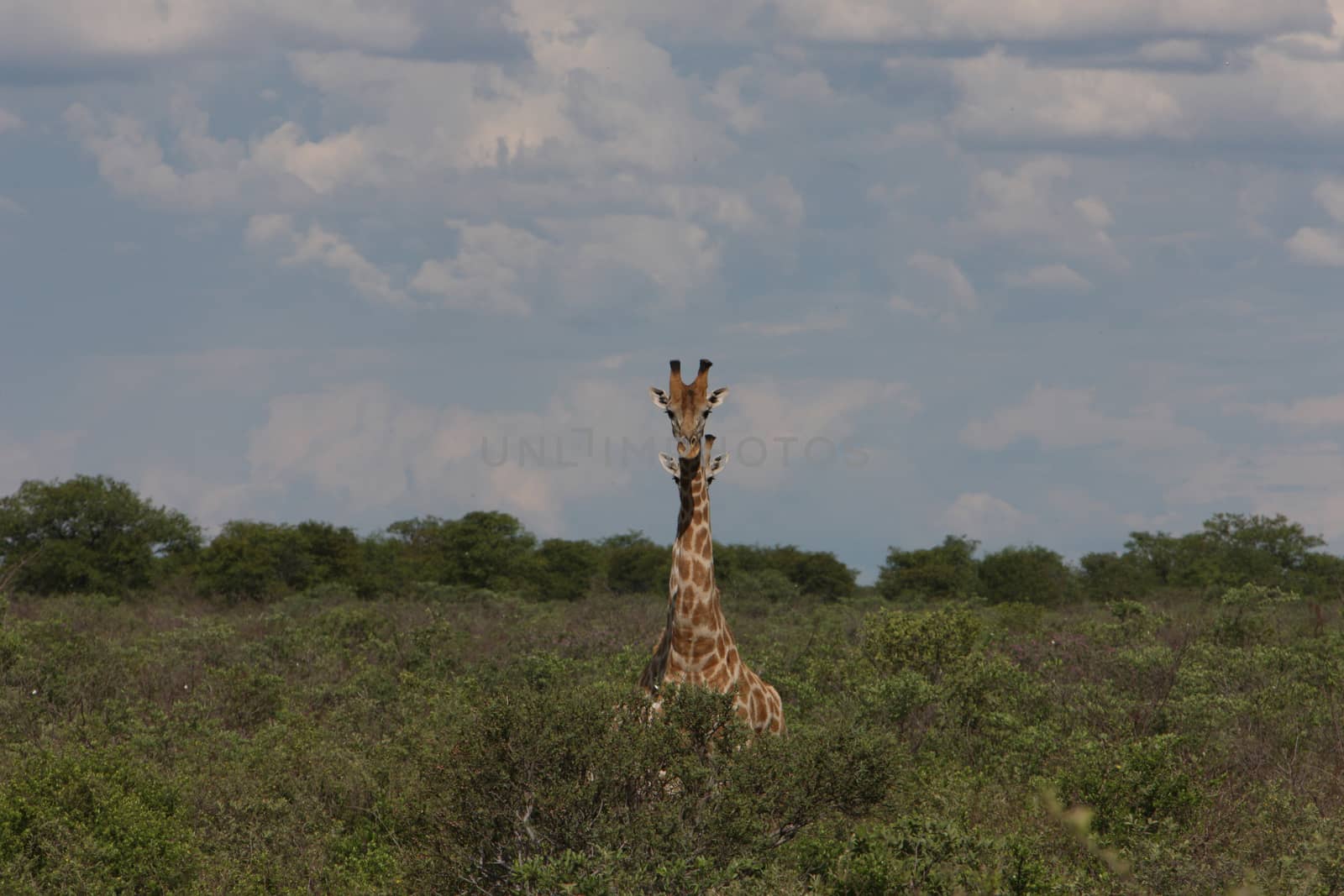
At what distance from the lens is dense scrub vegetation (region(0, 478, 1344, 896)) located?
8328 mm

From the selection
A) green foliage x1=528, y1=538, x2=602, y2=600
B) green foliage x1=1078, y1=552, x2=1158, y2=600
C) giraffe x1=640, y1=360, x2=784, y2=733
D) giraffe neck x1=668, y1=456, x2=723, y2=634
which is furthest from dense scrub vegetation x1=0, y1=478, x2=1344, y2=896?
green foliage x1=1078, y1=552, x2=1158, y2=600

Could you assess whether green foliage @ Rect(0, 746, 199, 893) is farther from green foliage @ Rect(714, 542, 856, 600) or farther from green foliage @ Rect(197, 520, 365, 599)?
green foliage @ Rect(714, 542, 856, 600)

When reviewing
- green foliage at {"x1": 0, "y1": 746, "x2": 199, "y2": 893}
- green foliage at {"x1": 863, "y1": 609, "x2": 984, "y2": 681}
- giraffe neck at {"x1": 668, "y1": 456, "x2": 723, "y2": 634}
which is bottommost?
green foliage at {"x1": 0, "y1": 746, "x2": 199, "y2": 893}

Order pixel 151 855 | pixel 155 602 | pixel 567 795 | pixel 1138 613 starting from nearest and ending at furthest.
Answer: pixel 567 795, pixel 151 855, pixel 1138 613, pixel 155 602

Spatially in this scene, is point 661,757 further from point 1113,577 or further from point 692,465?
point 1113,577

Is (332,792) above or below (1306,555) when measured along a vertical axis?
below

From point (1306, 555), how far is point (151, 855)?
41880 mm

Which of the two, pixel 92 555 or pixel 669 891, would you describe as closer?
pixel 669 891

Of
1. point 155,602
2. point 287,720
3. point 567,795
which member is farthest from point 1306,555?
point 567,795

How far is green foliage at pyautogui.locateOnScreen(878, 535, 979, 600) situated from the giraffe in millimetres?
30233

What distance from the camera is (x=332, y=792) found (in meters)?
12.0

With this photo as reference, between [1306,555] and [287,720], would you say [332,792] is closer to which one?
[287,720]

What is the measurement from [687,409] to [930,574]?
112 ft

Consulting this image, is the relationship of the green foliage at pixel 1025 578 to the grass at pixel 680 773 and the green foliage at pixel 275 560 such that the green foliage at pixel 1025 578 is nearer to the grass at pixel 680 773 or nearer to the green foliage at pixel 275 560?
the green foliage at pixel 275 560
